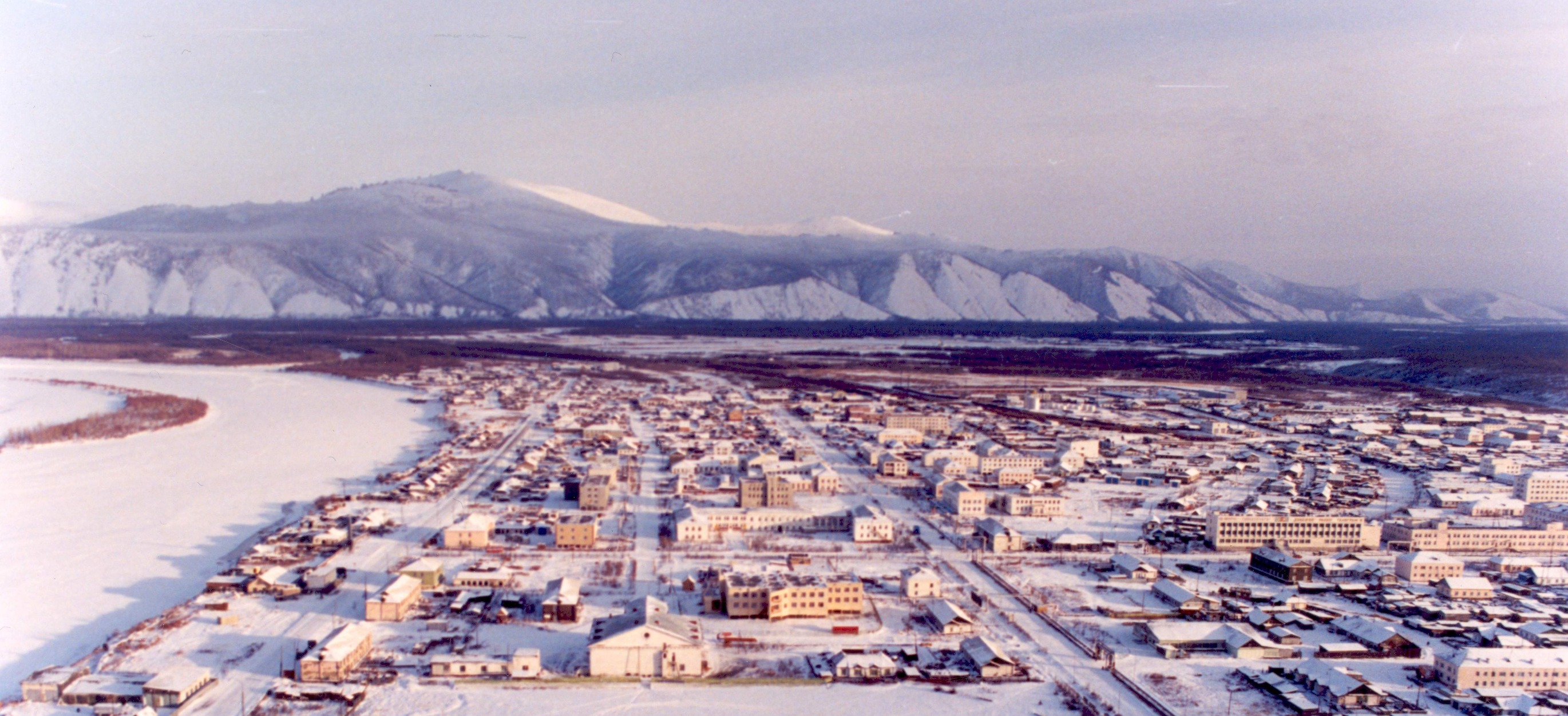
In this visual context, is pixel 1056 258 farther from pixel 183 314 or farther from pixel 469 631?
pixel 469 631

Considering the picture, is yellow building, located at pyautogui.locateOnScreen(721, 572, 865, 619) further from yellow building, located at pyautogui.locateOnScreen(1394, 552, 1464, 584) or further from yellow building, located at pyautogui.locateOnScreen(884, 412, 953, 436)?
yellow building, located at pyautogui.locateOnScreen(884, 412, 953, 436)

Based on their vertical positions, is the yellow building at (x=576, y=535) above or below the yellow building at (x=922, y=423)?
below

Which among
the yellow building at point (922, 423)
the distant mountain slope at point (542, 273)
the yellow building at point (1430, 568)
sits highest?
the distant mountain slope at point (542, 273)

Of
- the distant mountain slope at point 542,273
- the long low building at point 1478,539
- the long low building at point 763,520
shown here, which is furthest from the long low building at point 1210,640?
the distant mountain slope at point 542,273

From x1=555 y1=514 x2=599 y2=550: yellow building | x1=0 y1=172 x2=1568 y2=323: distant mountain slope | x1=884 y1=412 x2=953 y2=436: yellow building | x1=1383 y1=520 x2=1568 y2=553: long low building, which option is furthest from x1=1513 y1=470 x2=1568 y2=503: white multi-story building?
x1=0 y1=172 x2=1568 y2=323: distant mountain slope

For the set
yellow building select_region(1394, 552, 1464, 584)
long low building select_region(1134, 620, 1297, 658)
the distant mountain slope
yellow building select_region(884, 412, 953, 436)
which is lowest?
long low building select_region(1134, 620, 1297, 658)

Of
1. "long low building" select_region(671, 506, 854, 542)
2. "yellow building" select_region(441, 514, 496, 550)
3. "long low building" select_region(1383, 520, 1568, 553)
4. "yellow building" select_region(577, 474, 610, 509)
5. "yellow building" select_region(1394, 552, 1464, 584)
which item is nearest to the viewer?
"yellow building" select_region(1394, 552, 1464, 584)

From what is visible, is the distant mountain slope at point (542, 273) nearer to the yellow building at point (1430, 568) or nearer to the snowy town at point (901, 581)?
the snowy town at point (901, 581)
